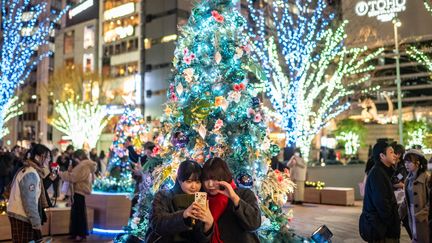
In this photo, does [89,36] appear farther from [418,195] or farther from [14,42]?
[418,195]

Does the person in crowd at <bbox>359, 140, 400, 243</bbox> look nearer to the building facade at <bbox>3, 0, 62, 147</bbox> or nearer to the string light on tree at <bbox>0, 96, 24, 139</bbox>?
the string light on tree at <bbox>0, 96, 24, 139</bbox>

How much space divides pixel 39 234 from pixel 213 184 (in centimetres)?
270

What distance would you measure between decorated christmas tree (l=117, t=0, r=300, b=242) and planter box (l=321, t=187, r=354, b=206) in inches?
318

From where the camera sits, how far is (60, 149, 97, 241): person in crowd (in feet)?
26.3

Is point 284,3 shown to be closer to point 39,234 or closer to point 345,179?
point 345,179

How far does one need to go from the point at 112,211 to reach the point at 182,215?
274 inches

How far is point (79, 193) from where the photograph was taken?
803cm

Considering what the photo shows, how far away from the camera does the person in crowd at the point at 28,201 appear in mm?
4594

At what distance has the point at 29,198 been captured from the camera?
4.59 meters

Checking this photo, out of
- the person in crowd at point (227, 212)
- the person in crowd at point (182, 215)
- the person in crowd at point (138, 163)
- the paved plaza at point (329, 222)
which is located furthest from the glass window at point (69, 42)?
the person in crowd at point (227, 212)

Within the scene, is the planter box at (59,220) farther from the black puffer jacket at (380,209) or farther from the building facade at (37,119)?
the building facade at (37,119)

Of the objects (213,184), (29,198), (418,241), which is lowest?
(418,241)

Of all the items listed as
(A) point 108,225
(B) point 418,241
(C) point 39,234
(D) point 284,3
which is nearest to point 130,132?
(A) point 108,225

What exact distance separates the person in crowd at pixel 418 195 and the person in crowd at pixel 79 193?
538 cm
